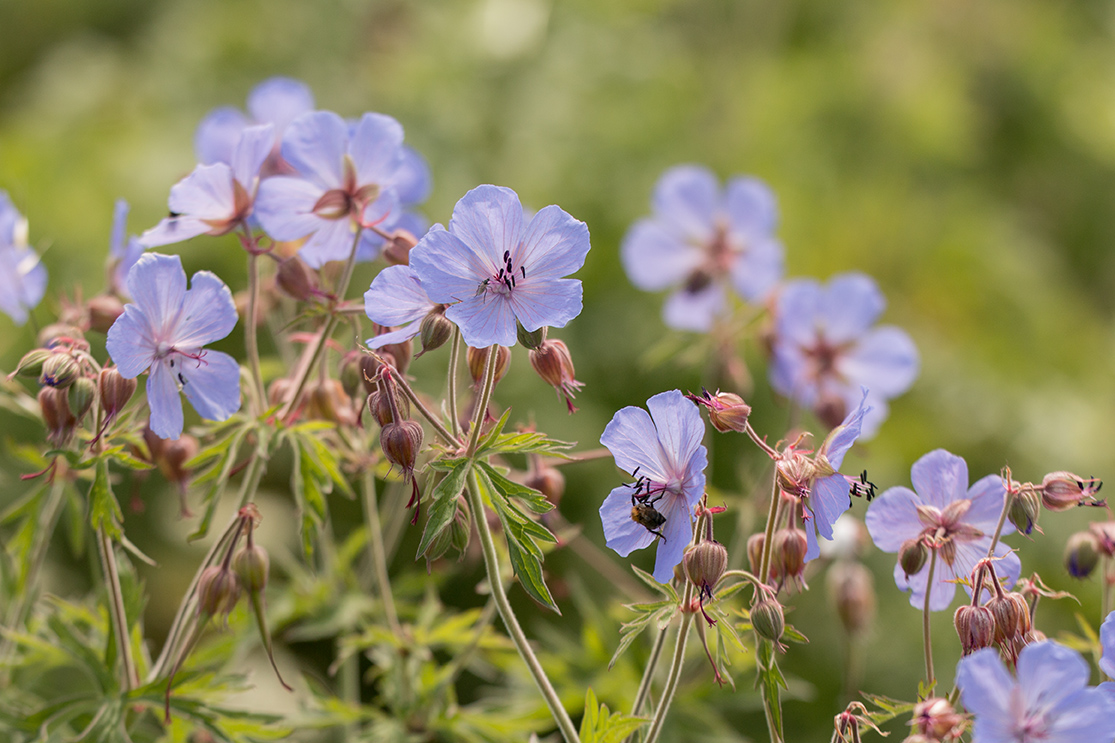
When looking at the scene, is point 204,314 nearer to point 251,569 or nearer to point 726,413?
point 251,569

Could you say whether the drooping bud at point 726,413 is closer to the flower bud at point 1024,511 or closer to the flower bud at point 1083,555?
the flower bud at point 1024,511

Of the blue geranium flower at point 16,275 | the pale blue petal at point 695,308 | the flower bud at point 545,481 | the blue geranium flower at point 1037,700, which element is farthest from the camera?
the pale blue petal at point 695,308

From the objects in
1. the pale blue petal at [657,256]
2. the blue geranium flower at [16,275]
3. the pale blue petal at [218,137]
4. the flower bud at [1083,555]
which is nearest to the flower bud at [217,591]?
the blue geranium flower at [16,275]

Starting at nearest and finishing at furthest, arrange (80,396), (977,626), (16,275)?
(977,626), (80,396), (16,275)

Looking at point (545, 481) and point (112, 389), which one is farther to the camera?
point (545, 481)

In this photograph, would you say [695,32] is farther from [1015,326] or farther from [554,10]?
[1015,326]

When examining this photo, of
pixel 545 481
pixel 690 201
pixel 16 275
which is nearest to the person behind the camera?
pixel 545 481

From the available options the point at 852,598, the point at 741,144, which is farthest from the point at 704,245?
the point at 741,144
